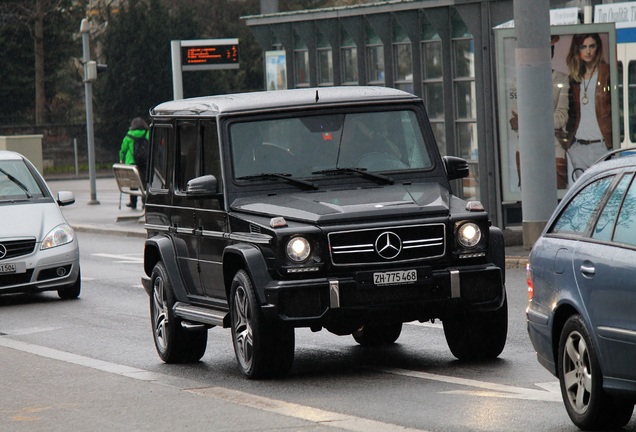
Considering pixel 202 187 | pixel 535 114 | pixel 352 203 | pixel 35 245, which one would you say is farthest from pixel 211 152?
pixel 535 114

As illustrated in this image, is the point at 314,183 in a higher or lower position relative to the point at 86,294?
higher

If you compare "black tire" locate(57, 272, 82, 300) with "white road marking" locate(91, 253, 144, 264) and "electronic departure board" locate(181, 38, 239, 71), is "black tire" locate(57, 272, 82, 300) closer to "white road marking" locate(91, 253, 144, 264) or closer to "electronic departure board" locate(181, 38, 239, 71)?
"white road marking" locate(91, 253, 144, 264)

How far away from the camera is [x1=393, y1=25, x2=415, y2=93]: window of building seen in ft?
79.6

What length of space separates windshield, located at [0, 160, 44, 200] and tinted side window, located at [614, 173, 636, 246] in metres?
11.7

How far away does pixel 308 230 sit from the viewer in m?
10.2

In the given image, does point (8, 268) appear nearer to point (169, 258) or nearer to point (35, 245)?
point (35, 245)

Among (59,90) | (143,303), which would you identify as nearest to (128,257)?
(143,303)

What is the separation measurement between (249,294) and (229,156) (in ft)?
4.56

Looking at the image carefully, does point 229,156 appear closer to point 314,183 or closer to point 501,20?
point 314,183

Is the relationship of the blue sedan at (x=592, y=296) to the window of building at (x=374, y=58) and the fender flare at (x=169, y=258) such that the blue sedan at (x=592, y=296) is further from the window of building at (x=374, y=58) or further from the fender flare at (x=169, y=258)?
the window of building at (x=374, y=58)

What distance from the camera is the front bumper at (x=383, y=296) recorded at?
1008 cm

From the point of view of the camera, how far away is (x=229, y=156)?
11.3 metres

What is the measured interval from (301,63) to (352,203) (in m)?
17.7

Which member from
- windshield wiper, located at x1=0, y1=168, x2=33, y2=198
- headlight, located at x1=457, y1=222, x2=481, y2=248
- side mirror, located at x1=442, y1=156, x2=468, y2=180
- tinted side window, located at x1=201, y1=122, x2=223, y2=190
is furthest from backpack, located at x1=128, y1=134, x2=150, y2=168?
headlight, located at x1=457, y1=222, x2=481, y2=248
